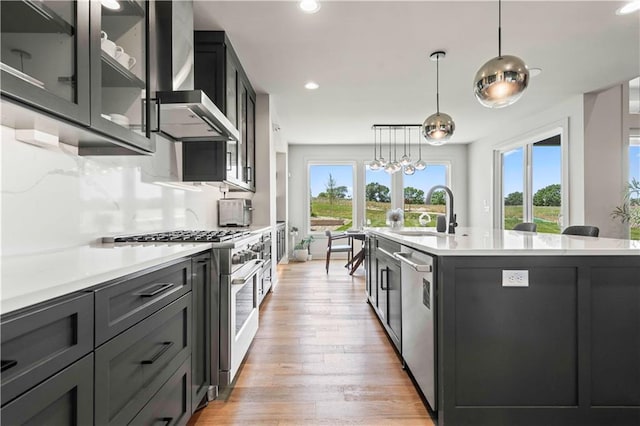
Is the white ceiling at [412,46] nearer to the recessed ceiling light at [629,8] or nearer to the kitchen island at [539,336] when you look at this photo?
the recessed ceiling light at [629,8]

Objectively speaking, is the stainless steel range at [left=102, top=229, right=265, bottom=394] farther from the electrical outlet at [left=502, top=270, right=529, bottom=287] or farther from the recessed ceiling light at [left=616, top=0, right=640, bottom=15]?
the recessed ceiling light at [left=616, top=0, right=640, bottom=15]

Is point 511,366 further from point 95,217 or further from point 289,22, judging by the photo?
point 289,22

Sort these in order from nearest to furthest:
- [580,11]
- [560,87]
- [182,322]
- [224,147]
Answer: [182,322] < [580,11] < [224,147] < [560,87]

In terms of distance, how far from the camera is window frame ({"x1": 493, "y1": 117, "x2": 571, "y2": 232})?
182 inches

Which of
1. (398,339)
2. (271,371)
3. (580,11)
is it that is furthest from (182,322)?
(580,11)

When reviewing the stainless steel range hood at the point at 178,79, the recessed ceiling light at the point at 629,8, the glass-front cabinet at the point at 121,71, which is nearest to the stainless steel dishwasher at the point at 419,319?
the stainless steel range hood at the point at 178,79

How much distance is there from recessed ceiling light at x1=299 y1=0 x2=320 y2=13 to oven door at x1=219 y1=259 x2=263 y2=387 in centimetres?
191

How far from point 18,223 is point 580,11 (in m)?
3.77

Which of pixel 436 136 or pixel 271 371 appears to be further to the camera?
pixel 436 136

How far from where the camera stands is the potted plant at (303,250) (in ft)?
22.9

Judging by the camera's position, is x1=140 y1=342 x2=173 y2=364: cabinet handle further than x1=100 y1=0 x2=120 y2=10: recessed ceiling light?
No

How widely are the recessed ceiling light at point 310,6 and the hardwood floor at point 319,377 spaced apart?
101 inches

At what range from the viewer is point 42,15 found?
3.63ft

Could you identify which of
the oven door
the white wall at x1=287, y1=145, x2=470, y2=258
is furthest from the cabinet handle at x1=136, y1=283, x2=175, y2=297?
the white wall at x1=287, y1=145, x2=470, y2=258
